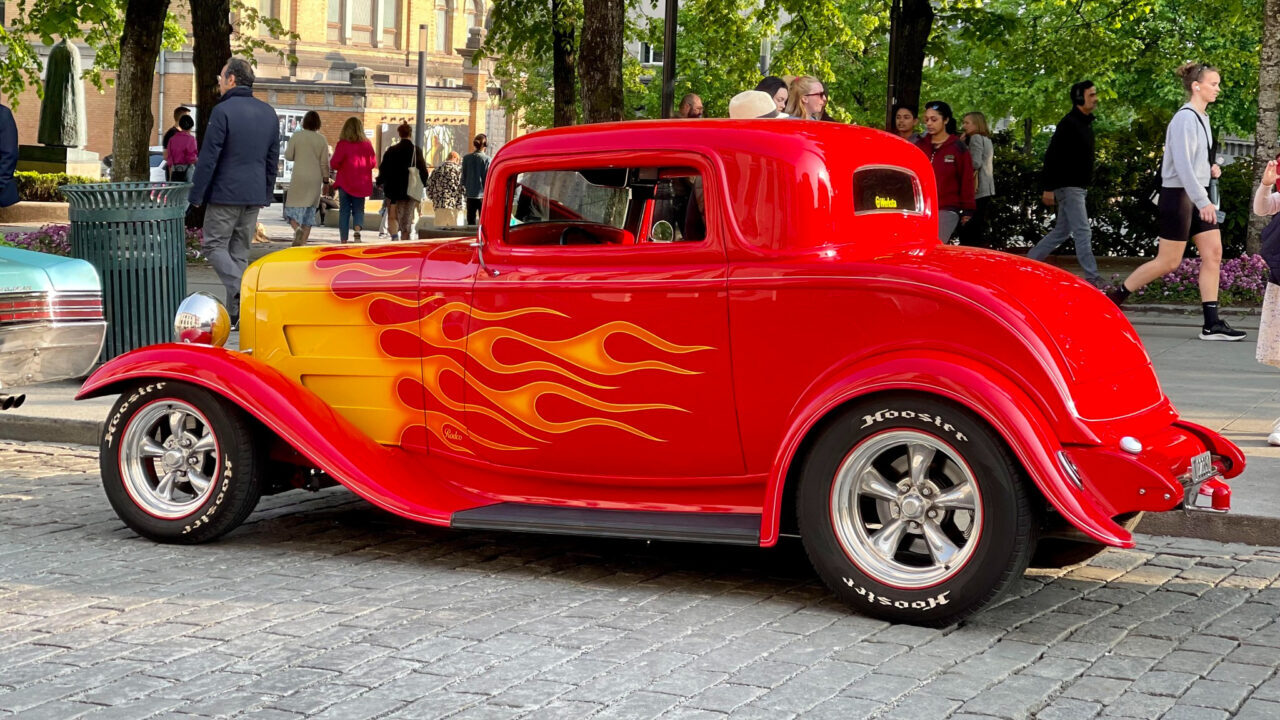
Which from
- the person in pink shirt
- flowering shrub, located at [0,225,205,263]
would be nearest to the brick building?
the person in pink shirt

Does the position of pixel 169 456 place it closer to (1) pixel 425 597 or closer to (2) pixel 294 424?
(2) pixel 294 424

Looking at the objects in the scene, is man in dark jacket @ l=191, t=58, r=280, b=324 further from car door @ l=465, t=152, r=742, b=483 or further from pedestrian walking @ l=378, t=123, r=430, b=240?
pedestrian walking @ l=378, t=123, r=430, b=240

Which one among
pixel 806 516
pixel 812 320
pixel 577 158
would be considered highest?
pixel 577 158

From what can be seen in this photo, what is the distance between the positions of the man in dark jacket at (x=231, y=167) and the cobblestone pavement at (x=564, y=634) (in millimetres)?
5236

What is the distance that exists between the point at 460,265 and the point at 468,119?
57.9 m

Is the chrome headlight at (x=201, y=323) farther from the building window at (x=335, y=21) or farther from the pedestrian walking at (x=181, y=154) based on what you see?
the building window at (x=335, y=21)

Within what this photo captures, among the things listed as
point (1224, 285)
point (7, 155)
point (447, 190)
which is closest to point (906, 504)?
point (7, 155)

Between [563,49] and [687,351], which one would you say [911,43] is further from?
[687,351]

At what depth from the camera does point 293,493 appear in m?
7.89

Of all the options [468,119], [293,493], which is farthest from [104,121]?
[293,493]

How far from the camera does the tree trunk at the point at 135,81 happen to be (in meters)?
Answer: 20.6

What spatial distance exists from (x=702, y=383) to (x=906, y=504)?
2.83 ft

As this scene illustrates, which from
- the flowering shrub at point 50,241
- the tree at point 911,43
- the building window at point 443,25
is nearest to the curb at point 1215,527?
the tree at point 911,43

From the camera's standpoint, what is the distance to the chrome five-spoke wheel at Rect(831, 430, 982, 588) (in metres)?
5.39
